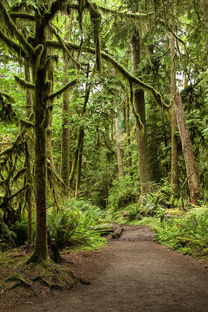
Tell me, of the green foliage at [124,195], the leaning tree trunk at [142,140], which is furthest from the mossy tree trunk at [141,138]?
the green foliage at [124,195]

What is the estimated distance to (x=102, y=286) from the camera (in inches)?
191

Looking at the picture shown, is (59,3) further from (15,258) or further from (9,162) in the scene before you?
(15,258)

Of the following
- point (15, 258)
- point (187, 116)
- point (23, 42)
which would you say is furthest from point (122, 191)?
point (23, 42)

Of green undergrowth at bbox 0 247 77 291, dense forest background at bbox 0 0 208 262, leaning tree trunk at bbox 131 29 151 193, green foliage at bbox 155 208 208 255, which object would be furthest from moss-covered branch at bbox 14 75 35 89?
leaning tree trunk at bbox 131 29 151 193

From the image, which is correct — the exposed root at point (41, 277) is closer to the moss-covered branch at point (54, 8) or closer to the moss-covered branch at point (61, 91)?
the moss-covered branch at point (61, 91)

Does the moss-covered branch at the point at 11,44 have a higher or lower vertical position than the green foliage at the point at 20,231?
higher

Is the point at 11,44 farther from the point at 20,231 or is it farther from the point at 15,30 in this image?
the point at 20,231

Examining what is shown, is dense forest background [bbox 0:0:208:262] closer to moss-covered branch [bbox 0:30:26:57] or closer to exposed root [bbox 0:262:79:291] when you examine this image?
moss-covered branch [bbox 0:30:26:57]

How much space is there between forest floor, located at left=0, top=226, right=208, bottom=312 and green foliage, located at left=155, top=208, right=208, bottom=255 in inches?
24.6

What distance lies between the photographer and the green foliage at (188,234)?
750cm

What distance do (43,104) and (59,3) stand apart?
6.63ft

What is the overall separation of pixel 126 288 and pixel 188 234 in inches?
172

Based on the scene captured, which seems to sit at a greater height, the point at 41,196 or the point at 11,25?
the point at 11,25

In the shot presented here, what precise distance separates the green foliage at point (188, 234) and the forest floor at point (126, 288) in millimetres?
625
